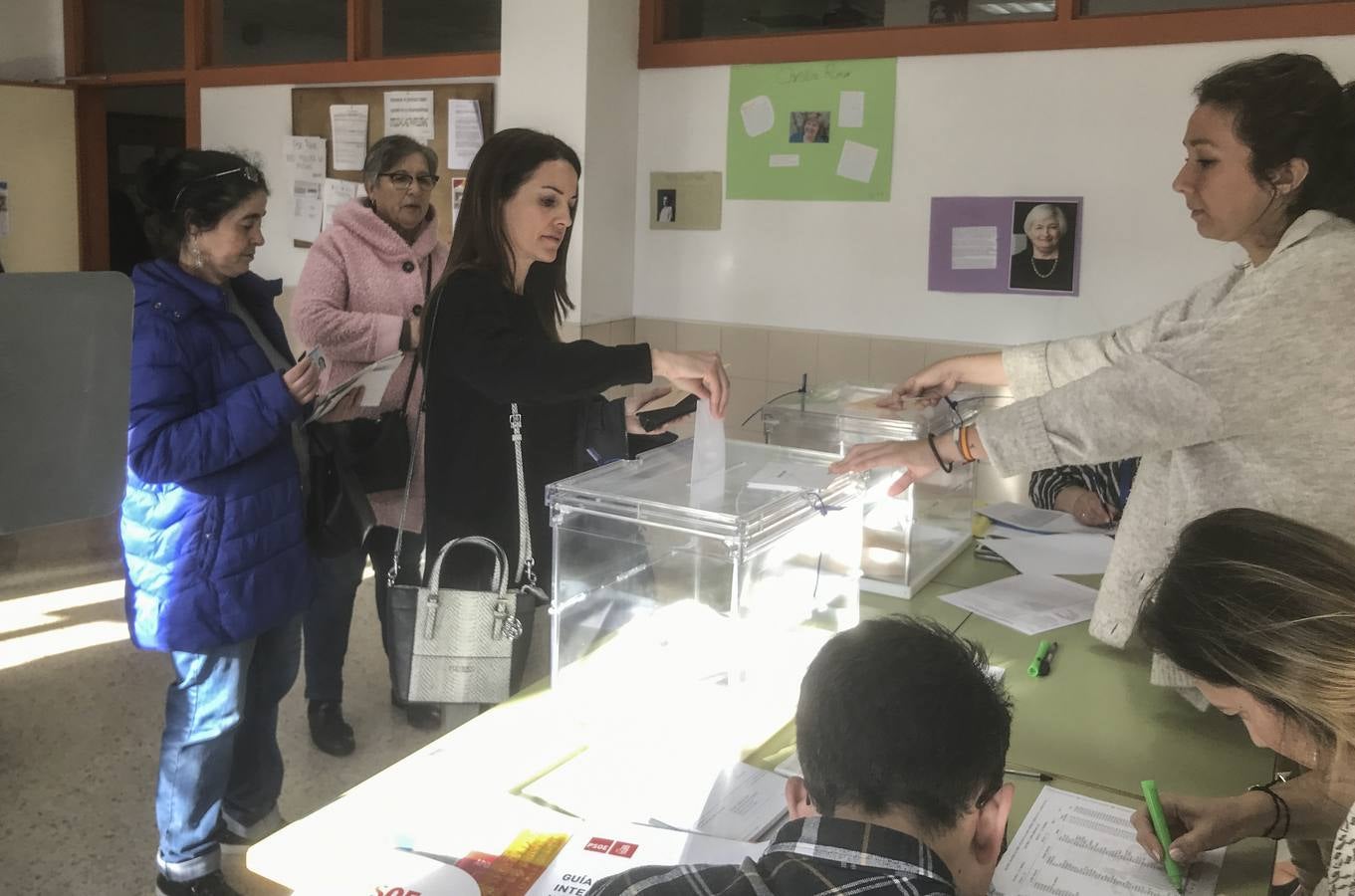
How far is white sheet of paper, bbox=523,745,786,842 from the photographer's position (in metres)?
1.26

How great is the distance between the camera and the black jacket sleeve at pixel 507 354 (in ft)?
5.75

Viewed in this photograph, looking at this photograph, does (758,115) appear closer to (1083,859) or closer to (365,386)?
(365,386)

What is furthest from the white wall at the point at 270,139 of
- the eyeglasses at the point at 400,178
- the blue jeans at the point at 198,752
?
the blue jeans at the point at 198,752

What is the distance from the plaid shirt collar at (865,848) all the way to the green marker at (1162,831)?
45 centimetres

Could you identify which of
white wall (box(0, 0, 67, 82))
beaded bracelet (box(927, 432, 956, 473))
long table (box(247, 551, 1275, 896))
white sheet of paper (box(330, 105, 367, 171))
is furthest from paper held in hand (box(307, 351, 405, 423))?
white wall (box(0, 0, 67, 82))

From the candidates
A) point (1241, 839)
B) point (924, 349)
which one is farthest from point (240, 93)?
point (1241, 839)

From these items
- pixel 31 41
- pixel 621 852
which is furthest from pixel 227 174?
pixel 31 41

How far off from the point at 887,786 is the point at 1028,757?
63 cm

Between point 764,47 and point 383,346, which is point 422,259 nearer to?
point 383,346

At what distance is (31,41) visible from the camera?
5285 mm

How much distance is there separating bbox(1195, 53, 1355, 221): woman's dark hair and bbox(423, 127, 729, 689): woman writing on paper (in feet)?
2.73

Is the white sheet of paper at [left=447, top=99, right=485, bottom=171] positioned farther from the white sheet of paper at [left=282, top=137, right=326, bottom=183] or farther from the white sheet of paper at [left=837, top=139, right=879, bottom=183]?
the white sheet of paper at [left=837, top=139, right=879, bottom=183]

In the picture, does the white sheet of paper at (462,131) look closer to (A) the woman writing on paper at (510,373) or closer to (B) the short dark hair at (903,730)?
(A) the woman writing on paper at (510,373)

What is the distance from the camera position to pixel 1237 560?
1.13m
